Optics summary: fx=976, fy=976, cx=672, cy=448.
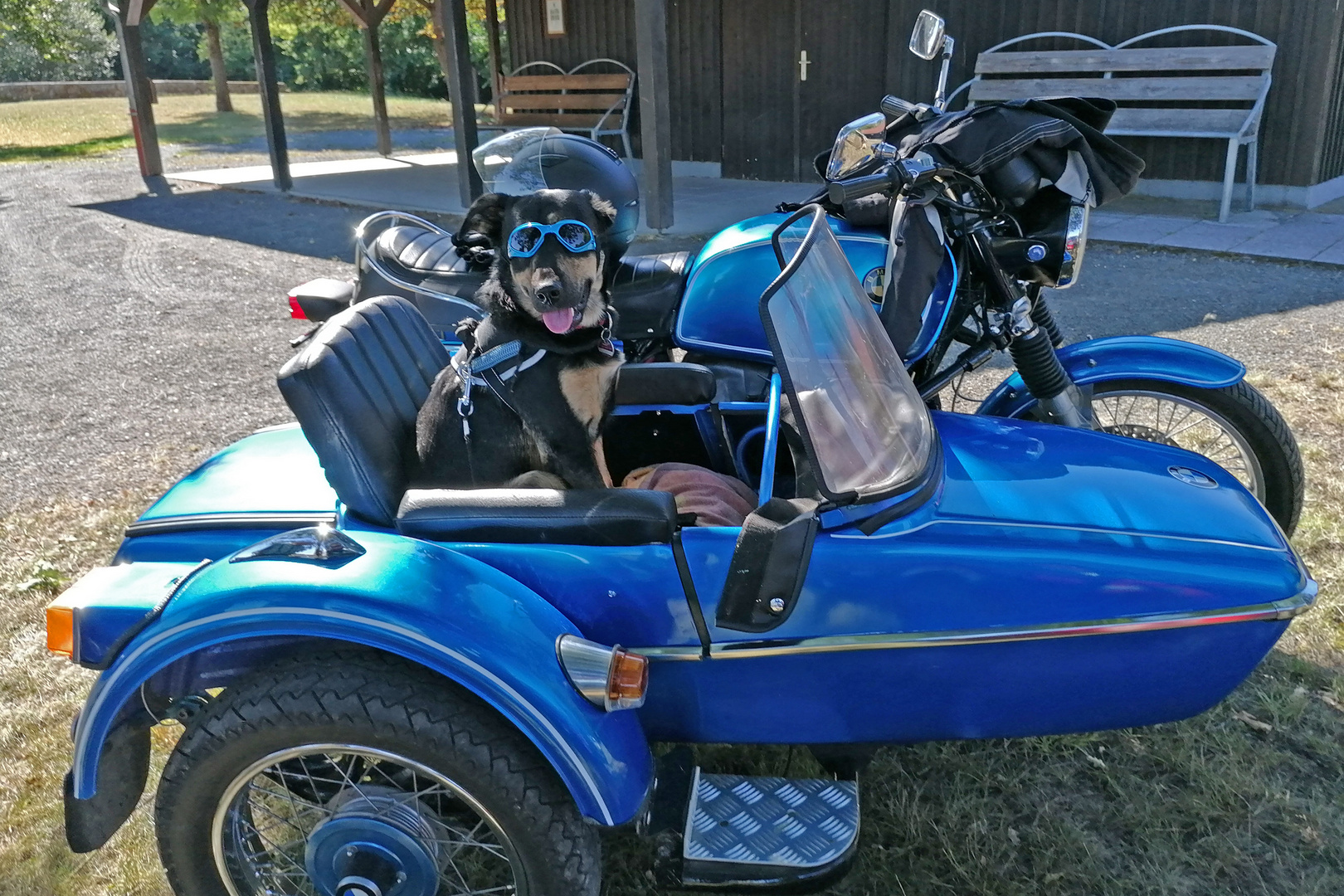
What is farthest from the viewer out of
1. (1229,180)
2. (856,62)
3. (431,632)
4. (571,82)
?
(571,82)

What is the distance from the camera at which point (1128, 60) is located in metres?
9.62

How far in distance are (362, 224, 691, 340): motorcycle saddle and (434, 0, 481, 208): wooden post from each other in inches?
266

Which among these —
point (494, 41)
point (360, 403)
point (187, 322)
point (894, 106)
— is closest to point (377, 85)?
point (494, 41)

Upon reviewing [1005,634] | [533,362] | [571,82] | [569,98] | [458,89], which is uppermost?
[571,82]

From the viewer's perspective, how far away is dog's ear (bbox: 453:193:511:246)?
272cm

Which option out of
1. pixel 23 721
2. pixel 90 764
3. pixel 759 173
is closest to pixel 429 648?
pixel 90 764

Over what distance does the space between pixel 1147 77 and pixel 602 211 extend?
8993 millimetres

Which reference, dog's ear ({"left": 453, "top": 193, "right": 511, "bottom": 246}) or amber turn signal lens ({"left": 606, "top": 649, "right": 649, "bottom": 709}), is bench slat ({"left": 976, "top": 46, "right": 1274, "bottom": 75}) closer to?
dog's ear ({"left": 453, "top": 193, "right": 511, "bottom": 246})

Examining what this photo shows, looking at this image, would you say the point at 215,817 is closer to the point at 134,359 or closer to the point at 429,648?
the point at 429,648

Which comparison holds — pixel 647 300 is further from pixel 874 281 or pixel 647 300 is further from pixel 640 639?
pixel 640 639

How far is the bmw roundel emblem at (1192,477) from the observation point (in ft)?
→ 7.24

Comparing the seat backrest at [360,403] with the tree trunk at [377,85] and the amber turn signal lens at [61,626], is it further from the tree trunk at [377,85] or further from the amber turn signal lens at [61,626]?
the tree trunk at [377,85]

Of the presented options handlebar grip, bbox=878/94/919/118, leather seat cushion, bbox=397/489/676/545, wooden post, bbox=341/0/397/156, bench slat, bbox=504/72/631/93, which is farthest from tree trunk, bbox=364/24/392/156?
leather seat cushion, bbox=397/489/676/545

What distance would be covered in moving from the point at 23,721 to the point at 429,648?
201cm
